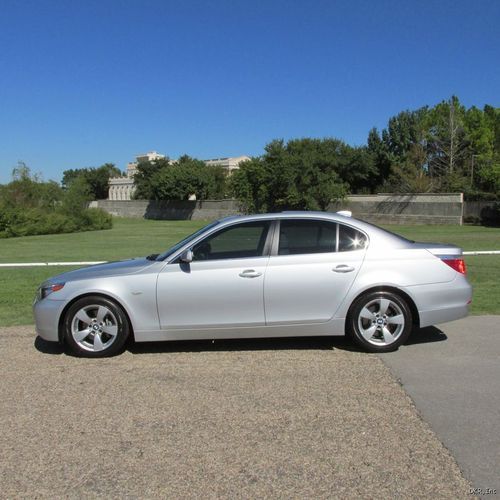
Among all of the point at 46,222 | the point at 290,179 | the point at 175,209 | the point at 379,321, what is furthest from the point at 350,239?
the point at 175,209

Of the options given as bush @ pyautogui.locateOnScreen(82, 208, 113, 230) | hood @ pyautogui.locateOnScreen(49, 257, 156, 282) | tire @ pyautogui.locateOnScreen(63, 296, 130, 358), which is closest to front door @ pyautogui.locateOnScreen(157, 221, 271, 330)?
hood @ pyautogui.locateOnScreen(49, 257, 156, 282)

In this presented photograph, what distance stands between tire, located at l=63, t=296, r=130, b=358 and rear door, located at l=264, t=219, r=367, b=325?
5.23ft

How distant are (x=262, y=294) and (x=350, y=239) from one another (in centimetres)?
118

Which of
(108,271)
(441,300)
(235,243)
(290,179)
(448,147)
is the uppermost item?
(448,147)

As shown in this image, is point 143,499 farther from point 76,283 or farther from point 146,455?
point 76,283

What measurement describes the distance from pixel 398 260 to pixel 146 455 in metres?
3.45

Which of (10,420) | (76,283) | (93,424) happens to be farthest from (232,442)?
(76,283)

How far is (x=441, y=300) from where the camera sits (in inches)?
226

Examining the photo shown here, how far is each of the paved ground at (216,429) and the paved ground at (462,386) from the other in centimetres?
13

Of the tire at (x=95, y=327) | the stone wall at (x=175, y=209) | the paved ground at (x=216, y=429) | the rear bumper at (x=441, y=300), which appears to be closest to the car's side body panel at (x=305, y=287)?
the paved ground at (x=216, y=429)

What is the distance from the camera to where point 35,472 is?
10.6ft

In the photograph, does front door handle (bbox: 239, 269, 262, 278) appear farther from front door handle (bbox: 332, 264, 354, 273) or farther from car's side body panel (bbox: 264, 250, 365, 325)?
front door handle (bbox: 332, 264, 354, 273)

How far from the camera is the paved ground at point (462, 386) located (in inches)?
134

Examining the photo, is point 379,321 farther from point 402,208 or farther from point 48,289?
point 402,208
